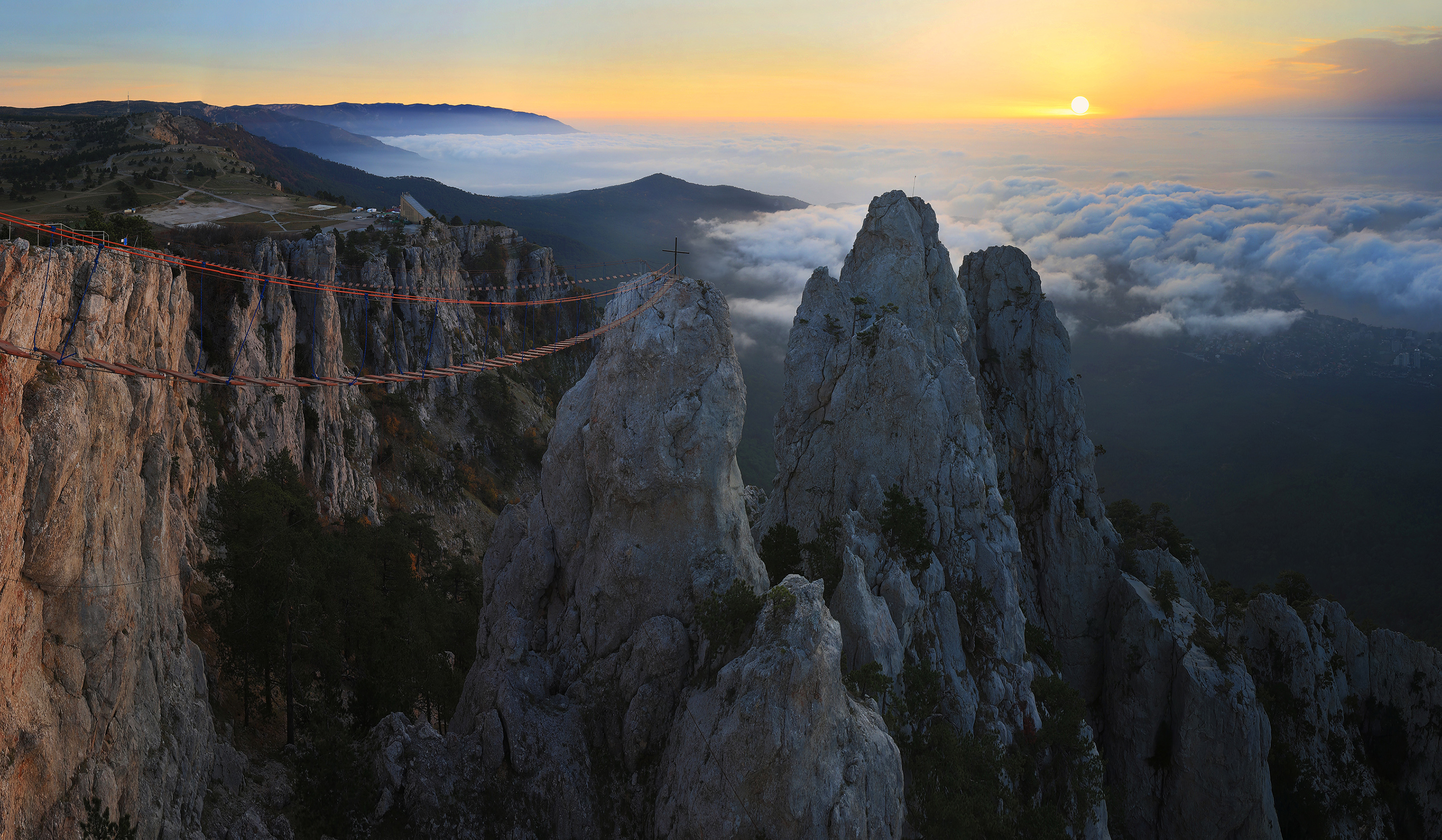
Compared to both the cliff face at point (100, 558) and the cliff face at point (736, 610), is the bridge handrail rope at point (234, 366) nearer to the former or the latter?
the cliff face at point (100, 558)

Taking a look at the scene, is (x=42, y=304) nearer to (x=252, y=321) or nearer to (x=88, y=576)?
(x=88, y=576)

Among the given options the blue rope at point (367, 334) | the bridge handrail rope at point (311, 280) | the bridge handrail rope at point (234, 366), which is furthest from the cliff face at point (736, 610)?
the blue rope at point (367, 334)

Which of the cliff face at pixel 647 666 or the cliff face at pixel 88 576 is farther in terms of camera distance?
the cliff face at pixel 647 666

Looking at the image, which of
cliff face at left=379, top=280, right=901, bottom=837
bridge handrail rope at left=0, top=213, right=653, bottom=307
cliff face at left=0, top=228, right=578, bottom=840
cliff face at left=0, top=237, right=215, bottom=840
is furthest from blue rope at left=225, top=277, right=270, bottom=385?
cliff face at left=379, top=280, right=901, bottom=837

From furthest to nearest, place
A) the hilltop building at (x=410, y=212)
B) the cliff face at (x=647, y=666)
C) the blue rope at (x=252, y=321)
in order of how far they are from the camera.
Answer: the hilltop building at (x=410, y=212)
the blue rope at (x=252, y=321)
the cliff face at (x=647, y=666)

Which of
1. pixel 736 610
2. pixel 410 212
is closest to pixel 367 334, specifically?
pixel 410 212

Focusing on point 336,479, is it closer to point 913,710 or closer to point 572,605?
point 572,605

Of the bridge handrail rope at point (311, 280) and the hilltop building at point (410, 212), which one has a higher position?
the hilltop building at point (410, 212)
